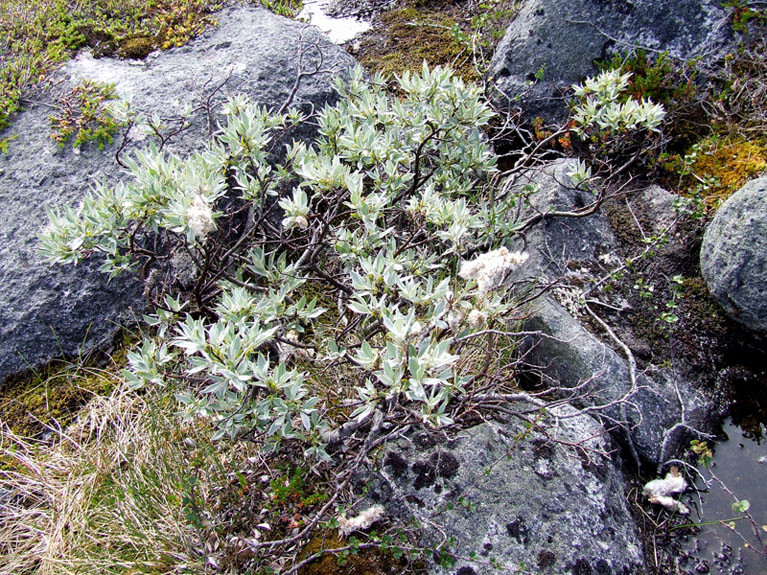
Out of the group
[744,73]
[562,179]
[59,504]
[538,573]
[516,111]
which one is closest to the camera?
[538,573]

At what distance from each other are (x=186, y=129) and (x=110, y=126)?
1.98 feet

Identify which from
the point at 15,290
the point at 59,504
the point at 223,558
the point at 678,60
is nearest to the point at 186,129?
the point at 15,290

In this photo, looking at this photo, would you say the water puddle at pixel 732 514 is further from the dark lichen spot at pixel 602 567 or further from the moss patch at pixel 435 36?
the moss patch at pixel 435 36

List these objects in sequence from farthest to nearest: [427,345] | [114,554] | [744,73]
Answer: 1. [744,73]
2. [114,554]
3. [427,345]

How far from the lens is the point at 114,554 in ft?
9.55

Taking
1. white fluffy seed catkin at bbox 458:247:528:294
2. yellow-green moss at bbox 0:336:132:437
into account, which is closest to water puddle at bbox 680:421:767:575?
white fluffy seed catkin at bbox 458:247:528:294

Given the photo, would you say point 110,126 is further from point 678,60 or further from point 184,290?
point 678,60

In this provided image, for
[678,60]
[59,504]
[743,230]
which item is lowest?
[59,504]

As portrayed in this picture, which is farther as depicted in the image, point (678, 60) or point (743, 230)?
point (678, 60)

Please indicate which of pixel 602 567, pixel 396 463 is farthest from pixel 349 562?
pixel 602 567

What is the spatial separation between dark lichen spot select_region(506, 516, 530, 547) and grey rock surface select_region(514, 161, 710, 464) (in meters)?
0.74

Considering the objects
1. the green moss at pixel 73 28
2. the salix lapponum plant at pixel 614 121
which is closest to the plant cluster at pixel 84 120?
the green moss at pixel 73 28

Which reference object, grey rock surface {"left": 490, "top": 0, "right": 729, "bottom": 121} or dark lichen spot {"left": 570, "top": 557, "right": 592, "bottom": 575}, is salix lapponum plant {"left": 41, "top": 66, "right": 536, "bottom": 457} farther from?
grey rock surface {"left": 490, "top": 0, "right": 729, "bottom": 121}

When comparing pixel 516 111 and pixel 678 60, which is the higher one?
pixel 678 60
